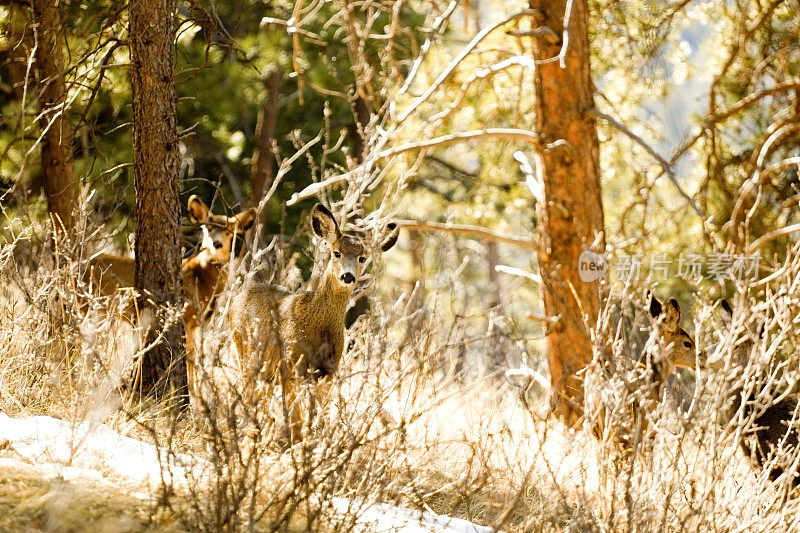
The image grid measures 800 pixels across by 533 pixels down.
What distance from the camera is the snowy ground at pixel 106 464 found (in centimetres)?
512

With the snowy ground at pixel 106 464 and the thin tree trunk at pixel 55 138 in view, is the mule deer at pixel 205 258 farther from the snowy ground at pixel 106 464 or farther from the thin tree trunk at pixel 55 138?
the snowy ground at pixel 106 464

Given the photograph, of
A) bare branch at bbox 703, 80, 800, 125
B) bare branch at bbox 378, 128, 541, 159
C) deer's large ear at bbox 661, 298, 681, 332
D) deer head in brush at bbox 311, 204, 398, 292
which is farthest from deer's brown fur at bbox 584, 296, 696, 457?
bare branch at bbox 703, 80, 800, 125

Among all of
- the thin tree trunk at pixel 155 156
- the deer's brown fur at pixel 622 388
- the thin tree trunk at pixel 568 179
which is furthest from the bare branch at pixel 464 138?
the deer's brown fur at pixel 622 388

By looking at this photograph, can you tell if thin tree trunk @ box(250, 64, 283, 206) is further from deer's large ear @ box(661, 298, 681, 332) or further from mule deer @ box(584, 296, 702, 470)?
mule deer @ box(584, 296, 702, 470)

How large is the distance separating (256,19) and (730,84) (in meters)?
7.72

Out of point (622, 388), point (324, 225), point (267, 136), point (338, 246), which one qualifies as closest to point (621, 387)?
point (622, 388)

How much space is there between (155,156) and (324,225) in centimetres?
128

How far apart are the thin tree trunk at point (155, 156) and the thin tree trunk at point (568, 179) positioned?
3.47m

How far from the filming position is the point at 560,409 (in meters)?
9.45

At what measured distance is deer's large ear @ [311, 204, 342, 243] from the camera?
7.35m

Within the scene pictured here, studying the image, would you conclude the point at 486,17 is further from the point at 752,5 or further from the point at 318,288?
the point at 318,288

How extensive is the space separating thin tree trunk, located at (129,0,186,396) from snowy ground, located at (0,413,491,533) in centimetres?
146

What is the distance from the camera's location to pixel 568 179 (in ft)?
30.8

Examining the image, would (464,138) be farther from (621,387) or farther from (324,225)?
(621,387)
